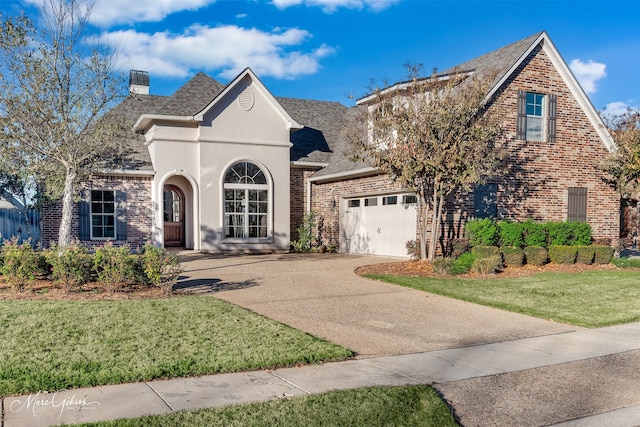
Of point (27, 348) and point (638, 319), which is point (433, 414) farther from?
point (638, 319)

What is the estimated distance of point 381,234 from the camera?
18734 mm

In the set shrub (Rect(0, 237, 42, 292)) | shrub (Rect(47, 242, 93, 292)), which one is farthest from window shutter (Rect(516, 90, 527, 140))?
shrub (Rect(0, 237, 42, 292))

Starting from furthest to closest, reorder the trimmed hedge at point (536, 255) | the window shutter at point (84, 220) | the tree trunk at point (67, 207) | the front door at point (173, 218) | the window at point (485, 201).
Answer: the front door at point (173, 218)
the window shutter at point (84, 220)
the window at point (485, 201)
the trimmed hedge at point (536, 255)
the tree trunk at point (67, 207)

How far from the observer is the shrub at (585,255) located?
1577 centimetres

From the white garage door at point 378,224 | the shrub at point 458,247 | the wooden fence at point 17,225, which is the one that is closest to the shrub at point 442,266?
the shrub at point 458,247

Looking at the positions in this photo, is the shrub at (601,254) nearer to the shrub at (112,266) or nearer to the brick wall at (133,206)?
the shrub at (112,266)

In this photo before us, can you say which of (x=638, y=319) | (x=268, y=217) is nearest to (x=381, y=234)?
(x=268, y=217)

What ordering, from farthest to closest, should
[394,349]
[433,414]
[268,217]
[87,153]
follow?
[268,217], [87,153], [394,349], [433,414]

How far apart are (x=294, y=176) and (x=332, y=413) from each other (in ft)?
57.7

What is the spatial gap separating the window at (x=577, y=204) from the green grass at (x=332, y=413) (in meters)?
15.2

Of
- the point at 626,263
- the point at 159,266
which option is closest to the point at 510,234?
the point at 626,263

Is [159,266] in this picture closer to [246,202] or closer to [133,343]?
[133,343]

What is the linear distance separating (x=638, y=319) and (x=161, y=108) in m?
16.0

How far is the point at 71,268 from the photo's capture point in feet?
33.5
